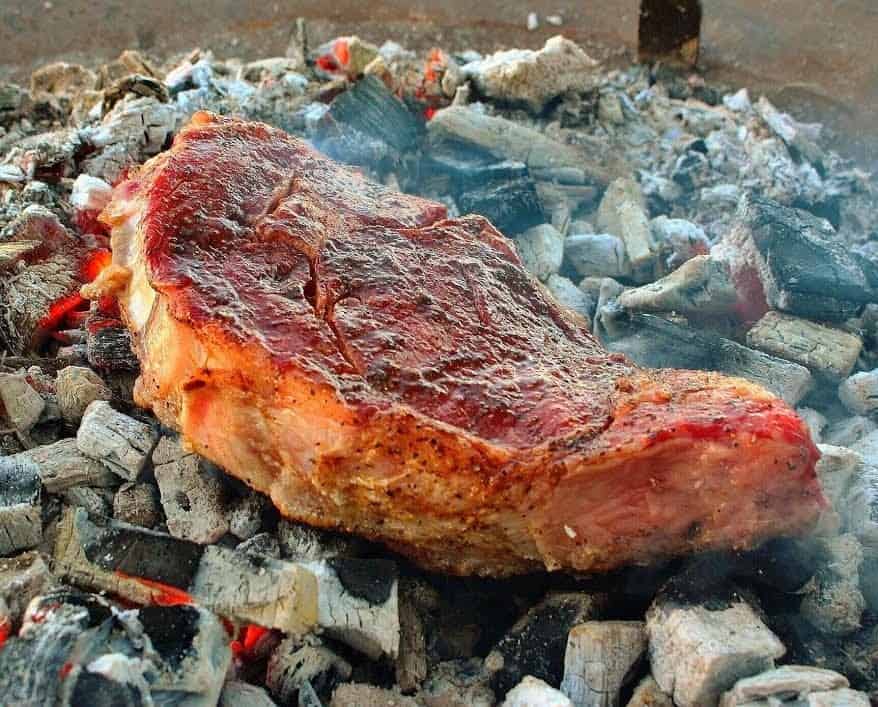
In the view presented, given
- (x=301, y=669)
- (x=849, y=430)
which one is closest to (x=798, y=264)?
(x=849, y=430)

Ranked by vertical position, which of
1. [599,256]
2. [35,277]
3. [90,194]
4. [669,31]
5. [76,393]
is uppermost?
[90,194]

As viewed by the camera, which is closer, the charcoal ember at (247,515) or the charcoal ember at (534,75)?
the charcoal ember at (247,515)

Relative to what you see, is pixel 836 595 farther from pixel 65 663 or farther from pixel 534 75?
pixel 534 75

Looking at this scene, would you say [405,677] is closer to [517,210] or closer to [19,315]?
[19,315]

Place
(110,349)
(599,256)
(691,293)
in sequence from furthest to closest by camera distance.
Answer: (599,256) → (691,293) → (110,349)

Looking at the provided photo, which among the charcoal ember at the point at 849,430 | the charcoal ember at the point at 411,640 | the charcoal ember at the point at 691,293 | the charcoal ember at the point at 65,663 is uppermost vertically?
the charcoal ember at the point at 65,663

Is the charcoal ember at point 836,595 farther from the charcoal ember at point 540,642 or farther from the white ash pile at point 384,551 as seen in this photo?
the charcoal ember at point 540,642

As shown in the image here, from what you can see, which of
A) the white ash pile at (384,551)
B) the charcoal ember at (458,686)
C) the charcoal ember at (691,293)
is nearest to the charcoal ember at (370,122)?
the white ash pile at (384,551)
